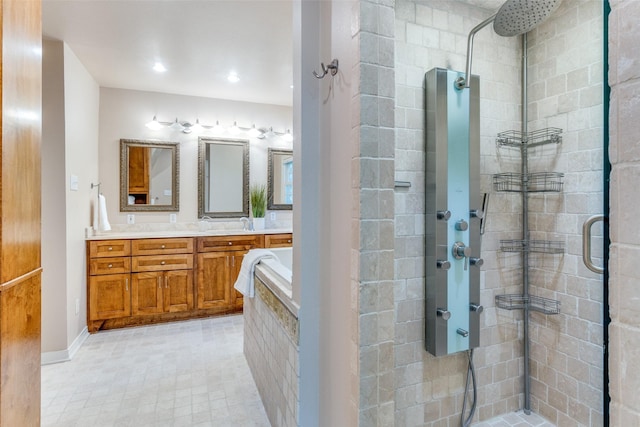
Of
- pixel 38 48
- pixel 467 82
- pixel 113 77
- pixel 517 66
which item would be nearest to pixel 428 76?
pixel 467 82

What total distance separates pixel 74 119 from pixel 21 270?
2.29 m

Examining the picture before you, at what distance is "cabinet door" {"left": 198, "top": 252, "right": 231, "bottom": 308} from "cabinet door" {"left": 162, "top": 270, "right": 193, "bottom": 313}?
0.11m

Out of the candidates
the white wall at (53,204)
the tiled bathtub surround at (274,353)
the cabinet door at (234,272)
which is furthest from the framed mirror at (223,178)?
Answer: the tiled bathtub surround at (274,353)

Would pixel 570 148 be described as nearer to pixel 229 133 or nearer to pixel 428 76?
pixel 428 76

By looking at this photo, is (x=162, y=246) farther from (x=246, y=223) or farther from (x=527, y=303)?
(x=527, y=303)

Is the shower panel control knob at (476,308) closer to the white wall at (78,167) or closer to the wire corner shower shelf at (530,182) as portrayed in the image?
the wire corner shower shelf at (530,182)

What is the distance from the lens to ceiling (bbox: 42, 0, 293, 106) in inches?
93.5

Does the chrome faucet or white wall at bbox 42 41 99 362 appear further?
the chrome faucet

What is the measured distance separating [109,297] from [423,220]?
330 cm

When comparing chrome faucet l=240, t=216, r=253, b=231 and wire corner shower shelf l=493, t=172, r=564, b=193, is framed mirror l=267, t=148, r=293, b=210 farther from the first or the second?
wire corner shower shelf l=493, t=172, r=564, b=193

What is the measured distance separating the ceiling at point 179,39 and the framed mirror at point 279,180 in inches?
38.7

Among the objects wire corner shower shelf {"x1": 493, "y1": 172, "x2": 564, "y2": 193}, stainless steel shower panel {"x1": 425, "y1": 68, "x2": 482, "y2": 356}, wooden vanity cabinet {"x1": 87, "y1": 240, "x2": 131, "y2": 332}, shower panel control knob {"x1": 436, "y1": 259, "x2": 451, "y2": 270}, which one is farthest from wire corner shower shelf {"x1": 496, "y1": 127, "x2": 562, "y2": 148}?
wooden vanity cabinet {"x1": 87, "y1": 240, "x2": 131, "y2": 332}

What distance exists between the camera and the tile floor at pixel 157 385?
204cm

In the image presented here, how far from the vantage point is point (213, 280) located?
12.7ft
